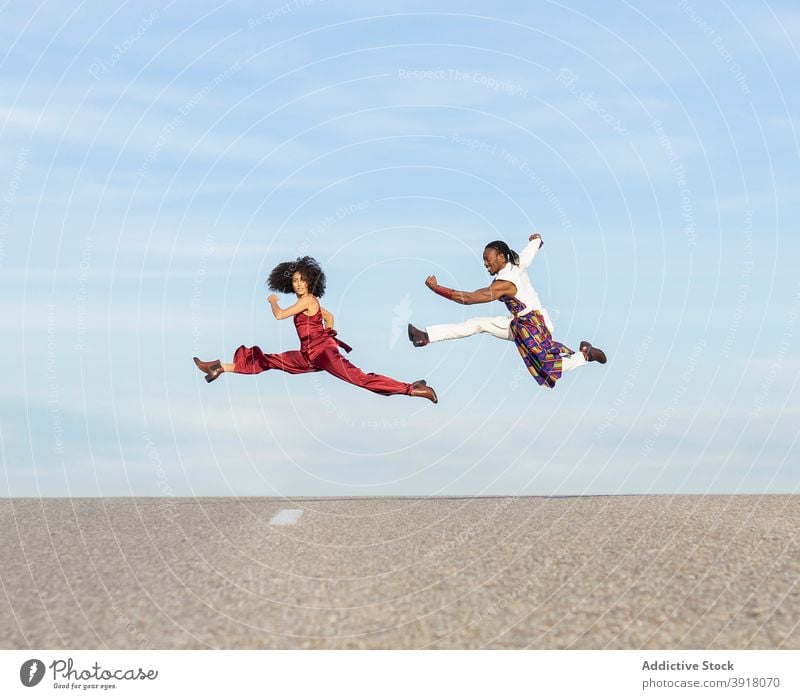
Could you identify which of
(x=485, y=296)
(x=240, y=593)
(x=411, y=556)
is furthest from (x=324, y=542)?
(x=485, y=296)

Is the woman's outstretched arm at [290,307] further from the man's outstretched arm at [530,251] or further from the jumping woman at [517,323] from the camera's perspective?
the man's outstretched arm at [530,251]

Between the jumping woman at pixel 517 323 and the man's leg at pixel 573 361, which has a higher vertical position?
the jumping woman at pixel 517 323

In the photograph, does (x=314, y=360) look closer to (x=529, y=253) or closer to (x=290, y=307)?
(x=290, y=307)

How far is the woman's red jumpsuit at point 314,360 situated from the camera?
1127 centimetres

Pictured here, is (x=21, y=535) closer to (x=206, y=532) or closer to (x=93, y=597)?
(x=206, y=532)

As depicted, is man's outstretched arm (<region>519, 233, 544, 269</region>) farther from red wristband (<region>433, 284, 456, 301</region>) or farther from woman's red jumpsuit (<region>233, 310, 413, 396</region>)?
woman's red jumpsuit (<region>233, 310, 413, 396</region>)

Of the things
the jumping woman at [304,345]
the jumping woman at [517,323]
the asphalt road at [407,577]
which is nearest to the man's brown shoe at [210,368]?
the jumping woman at [304,345]

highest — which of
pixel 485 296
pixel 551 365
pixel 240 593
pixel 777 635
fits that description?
pixel 485 296

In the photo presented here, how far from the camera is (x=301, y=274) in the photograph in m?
11.8

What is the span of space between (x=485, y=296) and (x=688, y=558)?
702 centimetres

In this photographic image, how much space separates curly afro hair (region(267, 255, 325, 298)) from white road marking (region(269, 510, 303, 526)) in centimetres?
854

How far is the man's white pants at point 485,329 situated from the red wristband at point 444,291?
3.66 feet

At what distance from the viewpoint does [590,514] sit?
20.3 m

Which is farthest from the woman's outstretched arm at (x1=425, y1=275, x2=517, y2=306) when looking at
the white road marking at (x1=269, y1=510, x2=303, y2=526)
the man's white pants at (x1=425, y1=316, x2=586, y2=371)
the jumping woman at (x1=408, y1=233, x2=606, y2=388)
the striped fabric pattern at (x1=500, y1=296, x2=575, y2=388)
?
the white road marking at (x1=269, y1=510, x2=303, y2=526)
